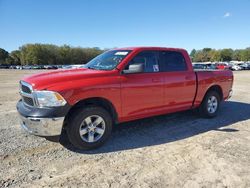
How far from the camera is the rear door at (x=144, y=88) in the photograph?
15.6 feet

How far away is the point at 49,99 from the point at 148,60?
239cm

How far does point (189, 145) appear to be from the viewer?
15.3ft

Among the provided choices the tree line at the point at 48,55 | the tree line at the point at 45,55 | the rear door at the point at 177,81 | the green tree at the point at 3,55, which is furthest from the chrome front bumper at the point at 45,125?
the green tree at the point at 3,55

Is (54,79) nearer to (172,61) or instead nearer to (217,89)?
(172,61)

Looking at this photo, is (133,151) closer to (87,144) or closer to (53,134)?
(87,144)

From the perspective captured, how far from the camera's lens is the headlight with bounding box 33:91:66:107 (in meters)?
3.91

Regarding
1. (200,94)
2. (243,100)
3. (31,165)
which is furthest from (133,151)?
(243,100)

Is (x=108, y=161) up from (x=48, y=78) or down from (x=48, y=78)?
down

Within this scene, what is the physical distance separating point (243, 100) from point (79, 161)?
813cm

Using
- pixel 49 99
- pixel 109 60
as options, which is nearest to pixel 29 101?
pixel 49 99

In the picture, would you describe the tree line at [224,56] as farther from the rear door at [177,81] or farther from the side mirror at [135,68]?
the side mirror at [135,68]

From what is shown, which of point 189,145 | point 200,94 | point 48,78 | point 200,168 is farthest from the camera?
point 200,94

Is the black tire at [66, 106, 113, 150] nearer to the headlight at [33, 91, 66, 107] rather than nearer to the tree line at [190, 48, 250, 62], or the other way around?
the headlight at [33, 91, 66, 107]

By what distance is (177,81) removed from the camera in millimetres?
5633
